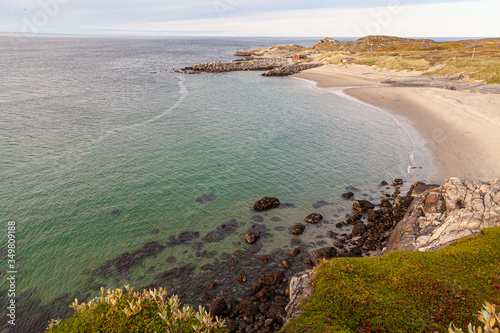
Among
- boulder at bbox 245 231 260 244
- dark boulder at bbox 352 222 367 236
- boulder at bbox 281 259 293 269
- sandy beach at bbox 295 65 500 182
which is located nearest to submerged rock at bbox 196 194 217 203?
boulder at bbox 245 231 260 244

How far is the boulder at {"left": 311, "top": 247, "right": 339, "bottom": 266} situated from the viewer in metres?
21.8

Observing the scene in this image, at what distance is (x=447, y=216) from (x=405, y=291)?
1207 cm

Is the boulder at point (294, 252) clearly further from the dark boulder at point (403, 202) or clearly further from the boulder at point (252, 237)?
the dark boulder at point (403, 202)

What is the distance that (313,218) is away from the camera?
27.2 metres

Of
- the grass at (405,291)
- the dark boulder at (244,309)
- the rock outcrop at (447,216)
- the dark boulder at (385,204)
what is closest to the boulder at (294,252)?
the dark boulder at (244,309)

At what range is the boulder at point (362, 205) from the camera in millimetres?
28500

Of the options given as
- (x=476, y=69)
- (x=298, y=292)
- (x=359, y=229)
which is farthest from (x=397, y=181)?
(x=476, y=69)

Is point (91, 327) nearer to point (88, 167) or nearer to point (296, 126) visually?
point (88, 167)

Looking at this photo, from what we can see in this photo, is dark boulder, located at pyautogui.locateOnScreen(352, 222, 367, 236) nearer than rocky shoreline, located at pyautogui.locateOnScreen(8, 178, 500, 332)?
No

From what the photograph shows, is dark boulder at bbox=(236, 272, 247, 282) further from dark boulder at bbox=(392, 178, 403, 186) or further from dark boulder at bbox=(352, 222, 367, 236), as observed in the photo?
dark boulder at bbox=(392, 178, 403, 186)

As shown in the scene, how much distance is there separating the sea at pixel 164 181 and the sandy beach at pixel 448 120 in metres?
3.58

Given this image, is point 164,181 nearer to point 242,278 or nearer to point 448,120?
point 242,278

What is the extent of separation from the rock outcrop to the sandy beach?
1175cm

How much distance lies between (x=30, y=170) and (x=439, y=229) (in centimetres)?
4607
